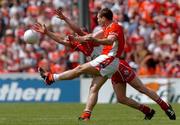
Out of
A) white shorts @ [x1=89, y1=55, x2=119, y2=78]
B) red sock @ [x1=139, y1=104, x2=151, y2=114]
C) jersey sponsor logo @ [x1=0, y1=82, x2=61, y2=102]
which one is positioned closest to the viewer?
white shorts @ [x1=89, y1=55, x2=119, y2=78]

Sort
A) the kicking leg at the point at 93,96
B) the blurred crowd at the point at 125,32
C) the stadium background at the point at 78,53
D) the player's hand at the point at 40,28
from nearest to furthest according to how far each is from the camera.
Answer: the player's hand at the point at 40,28, the kicking leg at the point at 93,96, the stadium background at the point at 78,53, the blurred crowd at the point at 125,32

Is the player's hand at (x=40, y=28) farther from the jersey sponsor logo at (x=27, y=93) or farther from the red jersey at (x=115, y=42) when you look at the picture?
the jersey sponsor logo at (x=27, y=93)

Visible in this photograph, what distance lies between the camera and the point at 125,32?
92.3ft

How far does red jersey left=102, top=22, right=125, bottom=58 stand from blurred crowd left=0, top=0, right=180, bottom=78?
35.4 ft

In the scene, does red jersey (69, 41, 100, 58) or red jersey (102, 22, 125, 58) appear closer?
red jersey (102, 22, 125, 58)

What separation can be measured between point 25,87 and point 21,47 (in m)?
3.86

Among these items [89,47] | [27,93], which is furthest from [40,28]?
[27,93]

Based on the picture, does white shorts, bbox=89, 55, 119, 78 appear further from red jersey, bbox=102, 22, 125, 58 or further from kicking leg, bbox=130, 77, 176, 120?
kicking leg, bbox=130, 77, 176, 120

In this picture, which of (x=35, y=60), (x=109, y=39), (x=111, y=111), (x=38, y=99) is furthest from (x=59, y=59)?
(x=109, y=39)

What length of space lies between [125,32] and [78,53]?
2350 mm

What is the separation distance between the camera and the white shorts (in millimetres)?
14234

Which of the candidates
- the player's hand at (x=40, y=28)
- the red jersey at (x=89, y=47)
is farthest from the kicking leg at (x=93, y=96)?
the player's hand at (x=40, y=28)

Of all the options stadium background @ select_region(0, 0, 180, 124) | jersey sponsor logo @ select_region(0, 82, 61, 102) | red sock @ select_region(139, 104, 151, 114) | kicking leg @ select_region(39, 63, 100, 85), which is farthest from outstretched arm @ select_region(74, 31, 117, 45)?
jersey sponsor logo @ select_region(0, 82, 61, 102)

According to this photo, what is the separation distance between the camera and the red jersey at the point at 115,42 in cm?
1411
